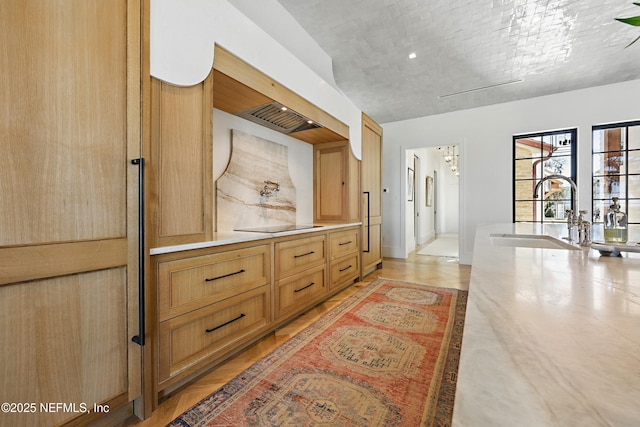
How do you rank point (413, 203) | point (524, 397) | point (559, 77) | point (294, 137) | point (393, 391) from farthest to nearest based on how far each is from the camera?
point (413, 203) < point (559, 77) < point (294, 137) < point (393, 391) < point (524, 397)

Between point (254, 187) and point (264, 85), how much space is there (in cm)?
98

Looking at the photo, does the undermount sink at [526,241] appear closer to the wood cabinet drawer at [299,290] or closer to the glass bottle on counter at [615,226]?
the glass bottle on counter at [615,226]

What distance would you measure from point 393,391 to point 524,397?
1426 mm

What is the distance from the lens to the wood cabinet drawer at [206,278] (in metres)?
1.40

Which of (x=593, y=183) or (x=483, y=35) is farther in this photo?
(x=593, y=183)

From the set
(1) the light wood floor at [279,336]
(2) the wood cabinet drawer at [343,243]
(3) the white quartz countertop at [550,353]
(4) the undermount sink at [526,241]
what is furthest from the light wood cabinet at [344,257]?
(3) the white quartz countertop at [550,353]

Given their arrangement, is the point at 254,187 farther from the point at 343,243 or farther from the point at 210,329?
the point at 210,329

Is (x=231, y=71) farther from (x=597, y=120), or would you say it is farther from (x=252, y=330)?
(x=597, y=120)

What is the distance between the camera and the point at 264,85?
206 cm

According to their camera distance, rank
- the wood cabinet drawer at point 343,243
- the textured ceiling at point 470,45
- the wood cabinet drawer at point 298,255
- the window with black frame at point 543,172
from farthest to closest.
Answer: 1. the window with black frame at point 543,172
2. the wood cabinet drawer at point 343,243
3. the textured ceiling at point 470,45
4. the wood cabinet drawer at point 298,255

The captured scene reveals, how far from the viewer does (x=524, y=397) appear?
0.27 m

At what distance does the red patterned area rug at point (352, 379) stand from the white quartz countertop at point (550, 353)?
1.00 m

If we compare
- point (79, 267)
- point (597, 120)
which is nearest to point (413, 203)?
point (597, 120)

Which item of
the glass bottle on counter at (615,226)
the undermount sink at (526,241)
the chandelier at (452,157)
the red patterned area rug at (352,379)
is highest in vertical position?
the chandelier at (452,157)
